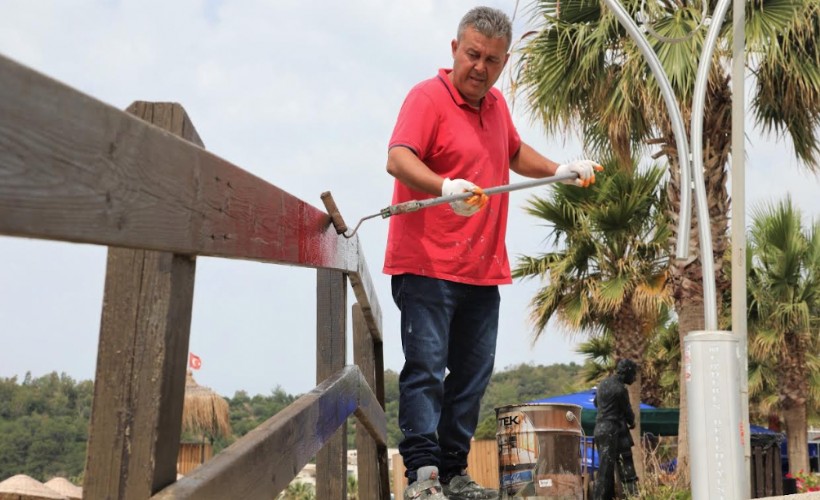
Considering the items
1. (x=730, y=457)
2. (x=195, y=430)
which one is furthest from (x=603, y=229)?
(x=195, y=430)

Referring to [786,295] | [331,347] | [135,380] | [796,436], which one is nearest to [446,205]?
[331,347]

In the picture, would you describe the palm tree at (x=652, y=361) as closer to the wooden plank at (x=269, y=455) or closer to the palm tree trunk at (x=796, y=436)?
the palm tree trunk at (x=796, y=436)

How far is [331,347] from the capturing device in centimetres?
357

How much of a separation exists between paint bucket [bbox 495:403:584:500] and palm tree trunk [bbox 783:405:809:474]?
18633mm

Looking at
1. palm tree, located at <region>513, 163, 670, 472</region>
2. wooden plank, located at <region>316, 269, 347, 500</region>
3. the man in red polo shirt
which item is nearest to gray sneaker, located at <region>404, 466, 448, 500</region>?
the man in red polo shirt

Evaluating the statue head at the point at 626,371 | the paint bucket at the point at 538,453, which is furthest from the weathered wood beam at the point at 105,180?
the statue head at the point at 626,371

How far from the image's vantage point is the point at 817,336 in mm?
21359

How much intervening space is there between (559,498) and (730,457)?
4.55 meters

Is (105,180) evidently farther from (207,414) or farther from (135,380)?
(207,414)

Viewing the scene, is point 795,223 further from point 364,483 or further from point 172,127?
point 172,127

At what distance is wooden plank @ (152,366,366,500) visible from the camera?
5.30ft

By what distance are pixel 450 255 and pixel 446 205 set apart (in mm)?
174

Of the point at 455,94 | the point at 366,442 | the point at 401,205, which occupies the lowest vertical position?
the point at 366,442

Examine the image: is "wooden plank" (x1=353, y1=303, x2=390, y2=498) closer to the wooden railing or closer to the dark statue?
the wooden railing
